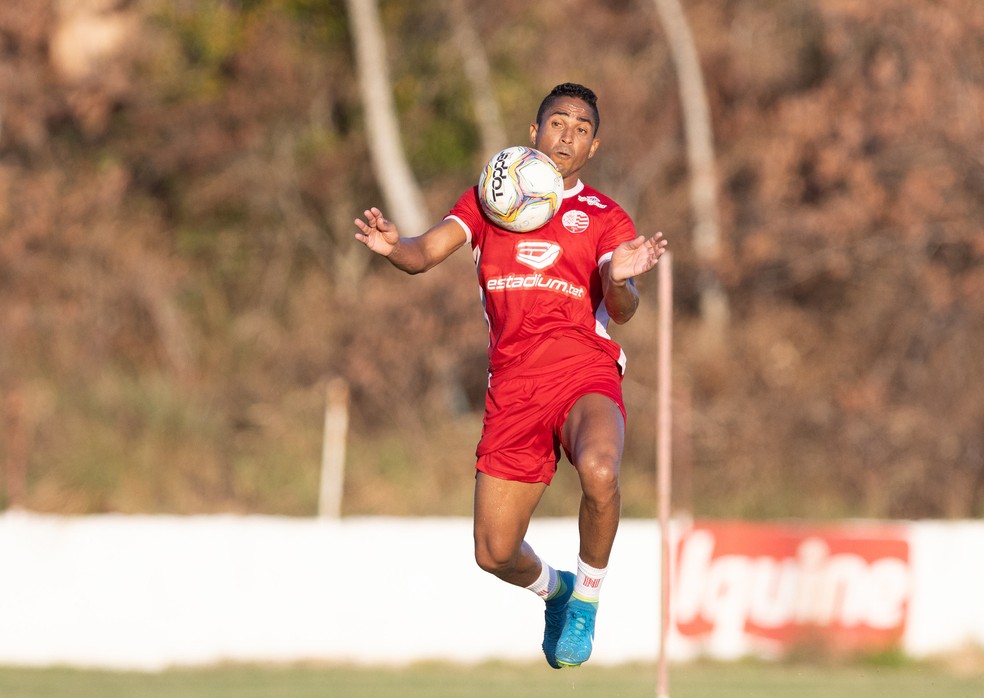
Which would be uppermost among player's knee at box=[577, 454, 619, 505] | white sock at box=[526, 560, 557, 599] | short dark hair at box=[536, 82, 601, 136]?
short dark hair at box=[536, 82, 601, 136]

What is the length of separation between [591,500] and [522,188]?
1567 mm

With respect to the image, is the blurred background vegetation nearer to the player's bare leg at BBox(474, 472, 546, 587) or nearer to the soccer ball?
the player's bare leg at BBox(474, 472, 546, 587)

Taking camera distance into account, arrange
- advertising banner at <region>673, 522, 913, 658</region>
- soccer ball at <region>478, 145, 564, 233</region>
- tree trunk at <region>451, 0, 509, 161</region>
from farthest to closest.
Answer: tree trunk at <region>451, 0, 509, 161</region> < advertising banner at <region>673, 522, 913, 658</region> < soccer ball at <region>478, 145, 564, 233</region>

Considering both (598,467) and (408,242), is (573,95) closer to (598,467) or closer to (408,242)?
(408,242)

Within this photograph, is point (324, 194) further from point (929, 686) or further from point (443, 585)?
point (929, 686)

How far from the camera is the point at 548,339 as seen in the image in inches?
323

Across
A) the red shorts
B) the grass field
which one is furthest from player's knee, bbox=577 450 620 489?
the grass field

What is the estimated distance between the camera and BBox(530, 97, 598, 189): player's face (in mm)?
8172

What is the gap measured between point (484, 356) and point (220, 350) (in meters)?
4.89

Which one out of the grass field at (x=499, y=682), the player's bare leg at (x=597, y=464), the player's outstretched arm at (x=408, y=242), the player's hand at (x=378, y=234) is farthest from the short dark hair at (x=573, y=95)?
the grass field at (x=499, y=682)

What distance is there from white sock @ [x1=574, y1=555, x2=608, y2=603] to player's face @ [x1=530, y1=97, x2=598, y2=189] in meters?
2.03

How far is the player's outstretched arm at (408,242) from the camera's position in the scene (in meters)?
7.73

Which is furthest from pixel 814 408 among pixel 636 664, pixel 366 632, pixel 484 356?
pixel 366 632

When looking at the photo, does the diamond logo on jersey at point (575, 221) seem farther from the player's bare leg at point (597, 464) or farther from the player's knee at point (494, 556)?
the player's knee at point (494, 556)
